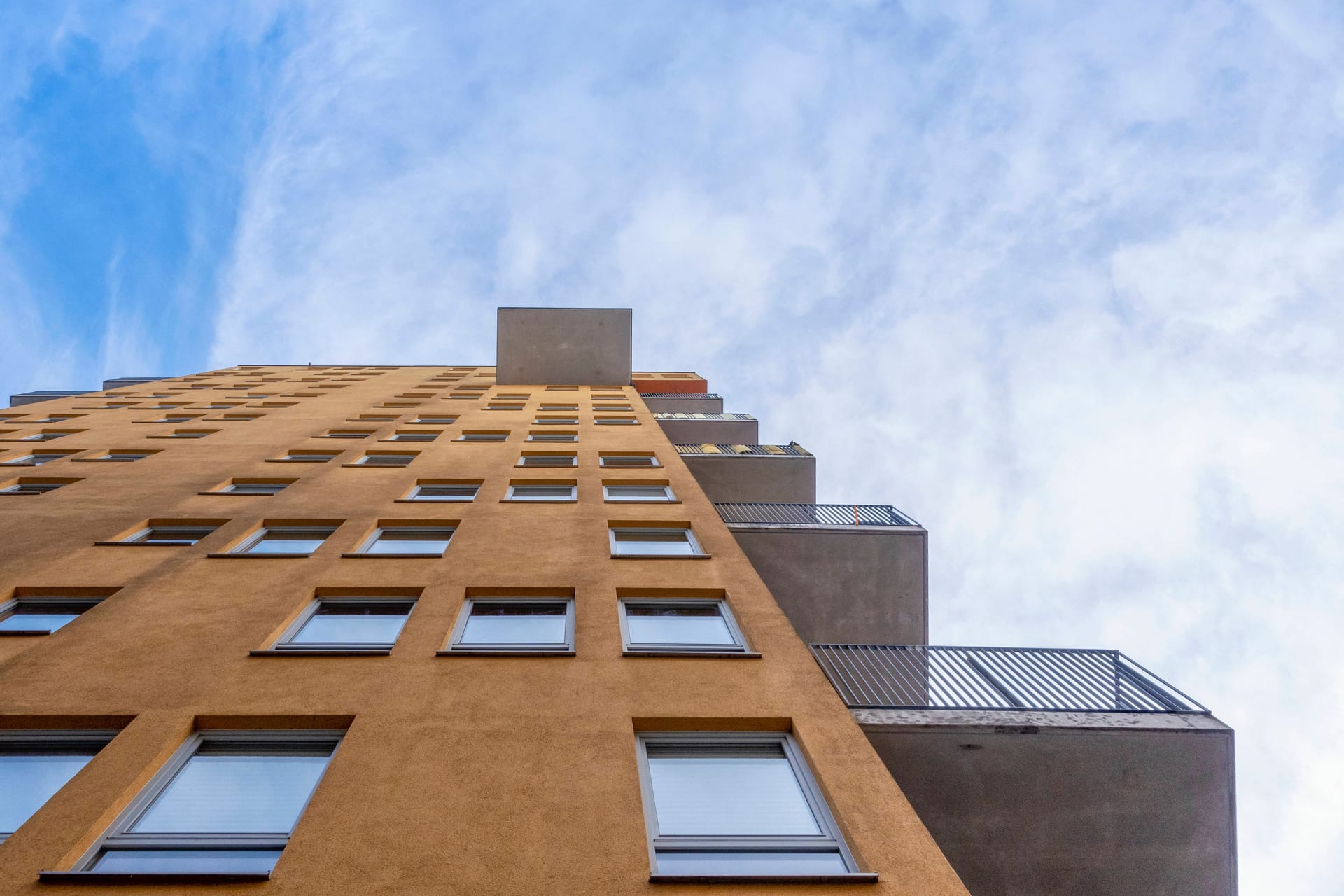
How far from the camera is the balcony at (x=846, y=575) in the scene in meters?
14.4

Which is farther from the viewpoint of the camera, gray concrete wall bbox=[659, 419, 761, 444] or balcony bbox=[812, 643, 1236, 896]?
gray concrete wall bbox=[659, 419, 761, 444]

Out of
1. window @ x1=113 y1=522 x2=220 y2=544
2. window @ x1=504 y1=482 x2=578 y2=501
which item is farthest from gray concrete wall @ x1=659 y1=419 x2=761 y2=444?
window @ x1=113 y1=522 x2=220 y2=544

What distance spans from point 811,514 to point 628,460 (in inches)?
180

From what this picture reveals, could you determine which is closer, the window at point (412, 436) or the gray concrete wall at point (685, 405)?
the window at point (412, 436)

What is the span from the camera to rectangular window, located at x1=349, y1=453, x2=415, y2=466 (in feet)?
51.2

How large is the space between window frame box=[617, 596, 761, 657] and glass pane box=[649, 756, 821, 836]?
1355 millimetres

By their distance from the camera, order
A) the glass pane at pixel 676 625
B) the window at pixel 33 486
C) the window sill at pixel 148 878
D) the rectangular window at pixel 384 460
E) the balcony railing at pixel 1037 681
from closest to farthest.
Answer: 1. the window sill at pixel 148 878
2. the glass pane at pixel 676 625
3. the balcony railing at pixel 1037 681
4. the window at pixel 33 486
5. the rectangular window at pixel 384 460

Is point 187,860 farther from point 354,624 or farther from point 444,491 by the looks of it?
point 444,491

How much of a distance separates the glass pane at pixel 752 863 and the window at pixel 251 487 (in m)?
11.7

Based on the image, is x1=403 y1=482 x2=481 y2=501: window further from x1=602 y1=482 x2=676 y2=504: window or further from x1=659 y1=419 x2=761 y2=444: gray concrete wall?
x1=659 y1=419 x2=761 y2=444: gray concrete wall

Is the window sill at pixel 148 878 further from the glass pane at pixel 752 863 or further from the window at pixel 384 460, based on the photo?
the window at pixel 384 460

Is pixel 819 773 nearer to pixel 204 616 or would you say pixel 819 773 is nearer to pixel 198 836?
pixel 198 836

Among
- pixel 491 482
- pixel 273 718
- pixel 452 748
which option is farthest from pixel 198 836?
pixel 491 482

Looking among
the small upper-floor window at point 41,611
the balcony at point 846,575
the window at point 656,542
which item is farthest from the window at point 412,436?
the small upper-floor window at point 41,611
